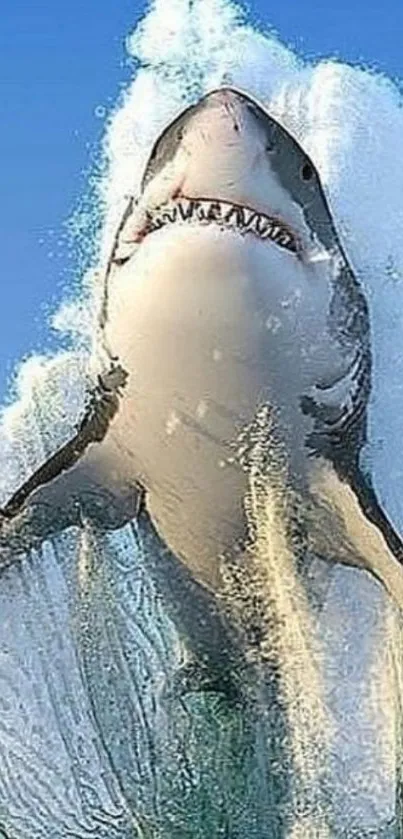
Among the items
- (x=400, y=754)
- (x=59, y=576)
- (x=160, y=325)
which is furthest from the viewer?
(x=59, y=576)

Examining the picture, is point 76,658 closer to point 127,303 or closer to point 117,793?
point 117,793

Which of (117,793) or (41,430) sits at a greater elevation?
(41,430)

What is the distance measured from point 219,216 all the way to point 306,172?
957 millimetres

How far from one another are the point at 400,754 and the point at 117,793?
1.90 meters

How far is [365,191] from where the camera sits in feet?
53.3

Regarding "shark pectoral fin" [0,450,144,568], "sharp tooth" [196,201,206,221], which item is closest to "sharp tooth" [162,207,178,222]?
"sharp tooth" [196,201,206,221]

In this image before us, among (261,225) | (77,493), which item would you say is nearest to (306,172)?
(261,225)

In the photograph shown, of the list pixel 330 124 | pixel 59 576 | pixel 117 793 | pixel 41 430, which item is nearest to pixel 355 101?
pixel 330 124

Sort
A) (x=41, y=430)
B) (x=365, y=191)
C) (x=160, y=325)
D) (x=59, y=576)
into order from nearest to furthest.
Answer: (x=160, y=325) → (x=59, y=576) → (x=41, y=430) → (x=365, y=191)

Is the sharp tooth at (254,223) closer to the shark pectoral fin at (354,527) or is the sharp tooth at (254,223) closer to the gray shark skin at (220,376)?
the gray shark skin at (220,376)

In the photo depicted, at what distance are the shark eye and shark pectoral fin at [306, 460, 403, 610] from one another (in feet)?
5.89

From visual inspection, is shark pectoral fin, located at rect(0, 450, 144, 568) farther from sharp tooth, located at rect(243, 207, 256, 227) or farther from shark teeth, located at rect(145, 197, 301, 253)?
sharp tooth, located at rect(243, 207, 256, 227)

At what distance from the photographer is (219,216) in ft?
37.1

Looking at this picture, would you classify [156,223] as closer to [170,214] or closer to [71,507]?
[170,214]
